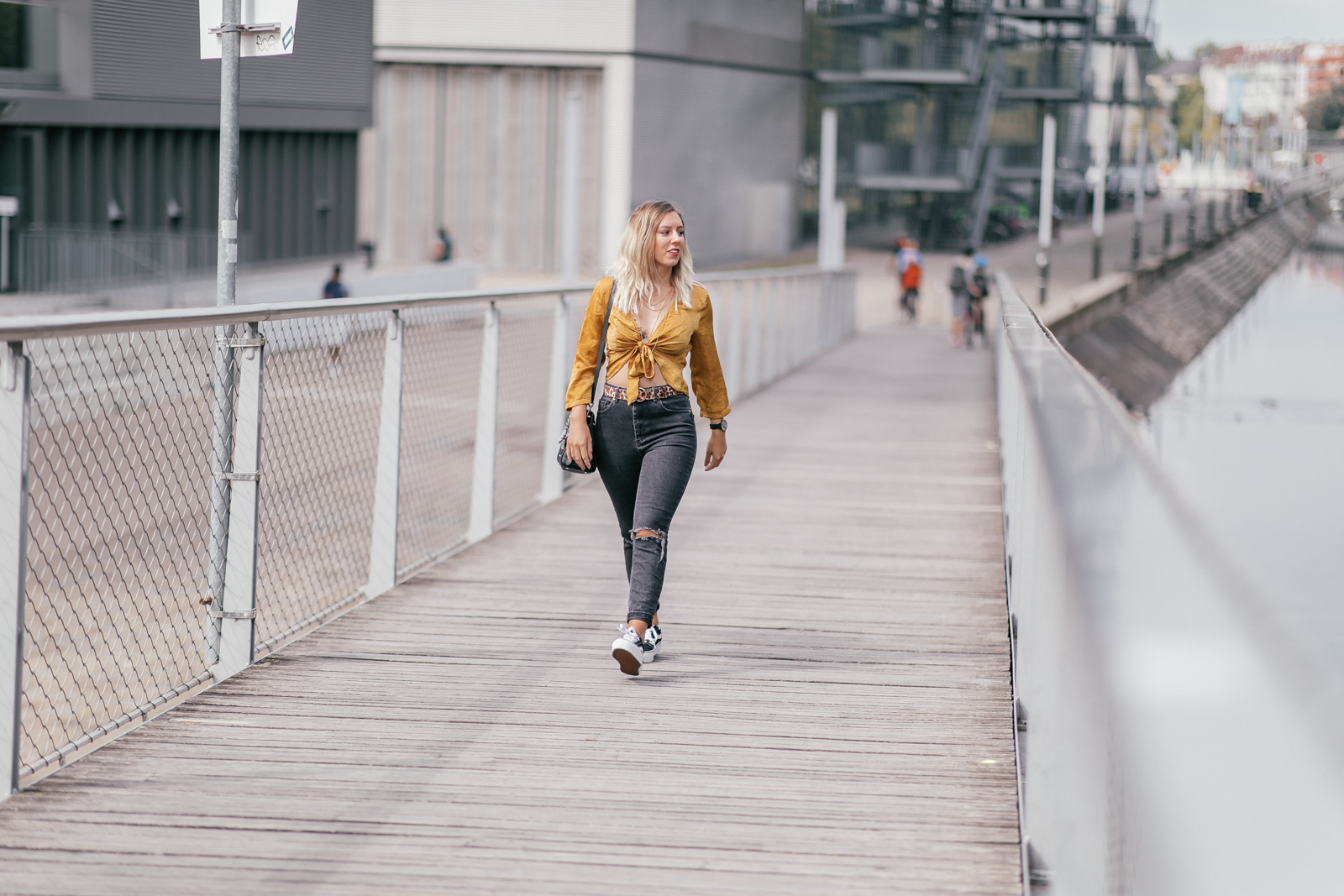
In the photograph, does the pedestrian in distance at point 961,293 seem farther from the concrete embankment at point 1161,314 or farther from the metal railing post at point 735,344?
the metal railing post at point 735,344

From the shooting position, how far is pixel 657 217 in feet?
17.1

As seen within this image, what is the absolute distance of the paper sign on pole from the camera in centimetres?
631

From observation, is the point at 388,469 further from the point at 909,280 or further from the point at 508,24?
the point at 508,24

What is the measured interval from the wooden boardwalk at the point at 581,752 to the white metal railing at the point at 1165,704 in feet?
3.66

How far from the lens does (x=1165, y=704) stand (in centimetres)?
139

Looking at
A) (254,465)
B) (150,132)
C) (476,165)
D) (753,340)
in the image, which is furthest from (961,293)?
(254,465)

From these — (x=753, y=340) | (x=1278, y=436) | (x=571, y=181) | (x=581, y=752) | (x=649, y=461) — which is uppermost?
(x=571, y=181)

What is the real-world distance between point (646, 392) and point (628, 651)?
0.88 m

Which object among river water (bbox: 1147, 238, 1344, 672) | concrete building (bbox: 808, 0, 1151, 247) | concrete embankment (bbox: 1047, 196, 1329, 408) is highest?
concrete building (bbox: 808, 0, 1151, 247)

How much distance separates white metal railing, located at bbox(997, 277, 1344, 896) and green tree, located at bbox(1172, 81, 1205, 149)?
528ft

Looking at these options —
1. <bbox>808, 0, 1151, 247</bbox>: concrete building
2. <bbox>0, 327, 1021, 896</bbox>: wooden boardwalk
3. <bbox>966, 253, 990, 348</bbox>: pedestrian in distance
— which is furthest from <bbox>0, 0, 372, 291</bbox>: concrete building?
<bbox>808, 0, 1151, 247</bbox>: concrete building

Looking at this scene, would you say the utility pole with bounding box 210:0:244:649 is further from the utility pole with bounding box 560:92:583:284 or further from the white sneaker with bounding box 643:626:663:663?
the utility pole with bounding box 560:92:583:284

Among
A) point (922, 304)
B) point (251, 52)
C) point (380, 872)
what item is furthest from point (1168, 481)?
point (922, 304)

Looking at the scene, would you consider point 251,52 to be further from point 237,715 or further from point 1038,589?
point 1038,589
